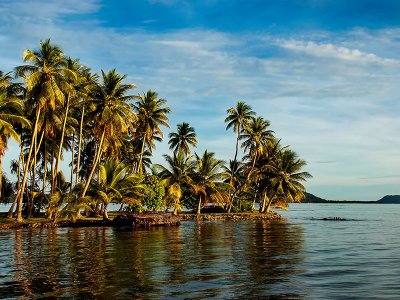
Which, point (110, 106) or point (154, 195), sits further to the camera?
point (154, 195)

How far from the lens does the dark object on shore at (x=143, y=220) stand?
4445cm

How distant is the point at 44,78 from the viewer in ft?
140

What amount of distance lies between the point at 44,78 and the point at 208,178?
2970 cm

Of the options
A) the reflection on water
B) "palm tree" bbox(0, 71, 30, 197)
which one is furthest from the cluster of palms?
the reflection on water

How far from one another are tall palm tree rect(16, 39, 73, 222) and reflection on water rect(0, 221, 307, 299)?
713 inches

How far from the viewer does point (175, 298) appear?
39.7 ft

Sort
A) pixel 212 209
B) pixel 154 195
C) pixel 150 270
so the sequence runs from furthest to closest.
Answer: pixel 212 209, pixel 154 195, pixel 150 270

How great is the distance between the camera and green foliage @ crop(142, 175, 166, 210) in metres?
55.1

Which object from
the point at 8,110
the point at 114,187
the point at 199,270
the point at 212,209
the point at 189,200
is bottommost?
the point at 199,270

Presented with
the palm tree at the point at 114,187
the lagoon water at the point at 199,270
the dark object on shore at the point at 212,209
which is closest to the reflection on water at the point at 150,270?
the lagoon water at the point at 199,270

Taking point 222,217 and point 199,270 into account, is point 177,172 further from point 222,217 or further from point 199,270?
point 199,270

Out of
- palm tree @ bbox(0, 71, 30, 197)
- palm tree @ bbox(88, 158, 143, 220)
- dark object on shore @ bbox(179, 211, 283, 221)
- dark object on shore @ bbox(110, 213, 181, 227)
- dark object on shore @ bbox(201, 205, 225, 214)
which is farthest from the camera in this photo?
dark object on shore @ bbox(201, 205, 225, 214)

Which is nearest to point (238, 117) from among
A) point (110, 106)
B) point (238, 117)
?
point (238, 117)

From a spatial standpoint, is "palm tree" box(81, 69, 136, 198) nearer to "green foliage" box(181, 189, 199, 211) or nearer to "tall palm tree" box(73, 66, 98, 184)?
"tall palm tree" box(73, 66, 98, 184)
